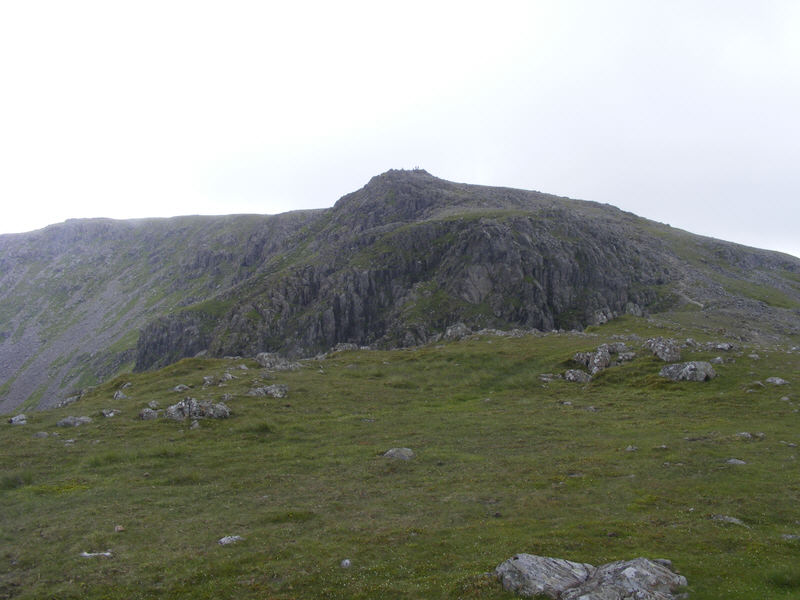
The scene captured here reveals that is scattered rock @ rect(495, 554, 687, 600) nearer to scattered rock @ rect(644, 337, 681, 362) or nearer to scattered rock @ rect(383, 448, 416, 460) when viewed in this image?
scattered rock @ rect(383, 448, 416, 460)

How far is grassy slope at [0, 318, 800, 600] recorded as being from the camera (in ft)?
59.2

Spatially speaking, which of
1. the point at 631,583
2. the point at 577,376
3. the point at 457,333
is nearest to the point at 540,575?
the point at 631,583

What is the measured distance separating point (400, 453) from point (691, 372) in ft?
120

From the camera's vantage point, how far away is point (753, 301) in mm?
129625

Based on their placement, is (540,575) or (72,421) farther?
(72,421)

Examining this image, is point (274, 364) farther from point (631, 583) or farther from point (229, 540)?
point (631, 583)

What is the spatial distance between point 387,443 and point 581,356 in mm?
35200

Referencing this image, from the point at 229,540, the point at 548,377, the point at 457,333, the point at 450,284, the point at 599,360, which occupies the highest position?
the point at 450,284

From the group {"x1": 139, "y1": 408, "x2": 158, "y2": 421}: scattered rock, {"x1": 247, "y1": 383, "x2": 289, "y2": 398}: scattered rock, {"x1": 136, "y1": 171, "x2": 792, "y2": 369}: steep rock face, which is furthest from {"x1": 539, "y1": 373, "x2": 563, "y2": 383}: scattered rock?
{"x1": 136, "y1": 171, "x2": 792, "y2": 369}: steep rock face

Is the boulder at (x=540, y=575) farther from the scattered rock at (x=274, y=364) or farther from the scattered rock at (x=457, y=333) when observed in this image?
the scattered rock at (x=457, y=333)

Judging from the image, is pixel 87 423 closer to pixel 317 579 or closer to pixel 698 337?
pixel 317 579

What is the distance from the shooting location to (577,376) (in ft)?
194

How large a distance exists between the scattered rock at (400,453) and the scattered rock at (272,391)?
21.4 metres

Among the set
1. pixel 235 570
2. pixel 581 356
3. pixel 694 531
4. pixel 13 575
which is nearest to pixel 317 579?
pixel 235 570
